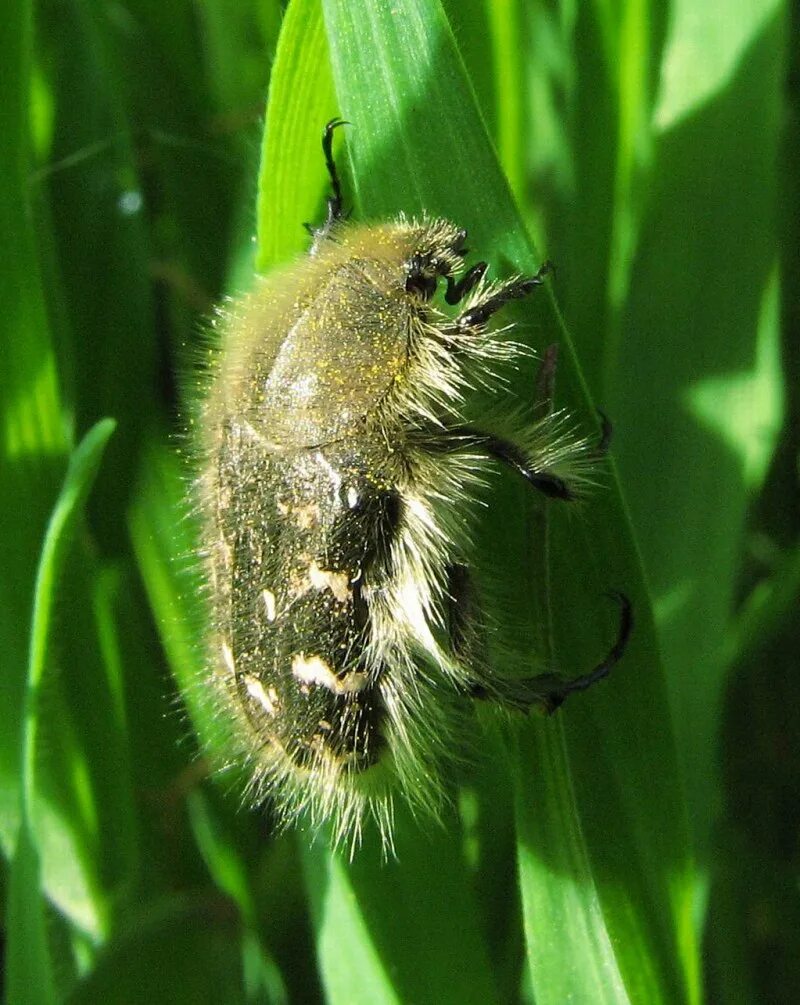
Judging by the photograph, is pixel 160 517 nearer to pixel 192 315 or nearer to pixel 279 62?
pixel 192 315

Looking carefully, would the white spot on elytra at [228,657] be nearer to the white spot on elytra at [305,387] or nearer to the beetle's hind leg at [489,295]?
the white spot on elytra at [305,387]

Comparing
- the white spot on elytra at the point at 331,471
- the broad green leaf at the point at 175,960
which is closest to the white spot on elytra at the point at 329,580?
the white spot on elytra at the point at 331,471

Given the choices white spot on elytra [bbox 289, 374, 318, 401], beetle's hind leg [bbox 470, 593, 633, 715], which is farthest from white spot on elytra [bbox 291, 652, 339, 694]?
white spot on elytra [bbox 289, 374, 318, 401]

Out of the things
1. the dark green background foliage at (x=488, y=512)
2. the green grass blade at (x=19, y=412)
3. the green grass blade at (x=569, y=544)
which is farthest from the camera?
the green grass blade at (x=19, y=412)

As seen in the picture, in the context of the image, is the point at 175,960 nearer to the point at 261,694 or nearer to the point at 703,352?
the point at 261,694

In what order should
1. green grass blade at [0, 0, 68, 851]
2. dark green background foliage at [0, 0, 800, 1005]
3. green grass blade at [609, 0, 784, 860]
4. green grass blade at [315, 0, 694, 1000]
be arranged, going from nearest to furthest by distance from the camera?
green grass blade at [315, 0, 694, 1000]
dark green background foliage at [0, 0, 800, 1005]
green grass blade at [0, 0, 68, 851]
green grass blade at [609, 0, 784, 860]

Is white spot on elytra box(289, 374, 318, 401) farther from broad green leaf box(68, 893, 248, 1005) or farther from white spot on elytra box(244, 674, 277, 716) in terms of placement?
broad green leaf box(68, 893, 248, 1005)

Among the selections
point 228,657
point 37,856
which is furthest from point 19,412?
point 37,856
